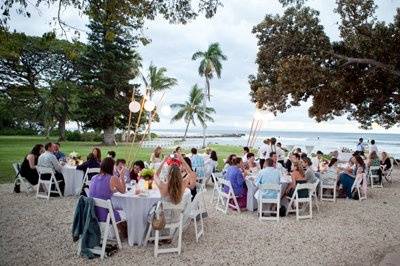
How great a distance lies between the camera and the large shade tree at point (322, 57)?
11880 mm

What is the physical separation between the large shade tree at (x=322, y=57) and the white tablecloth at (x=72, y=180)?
685cm

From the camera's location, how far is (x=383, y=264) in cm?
548

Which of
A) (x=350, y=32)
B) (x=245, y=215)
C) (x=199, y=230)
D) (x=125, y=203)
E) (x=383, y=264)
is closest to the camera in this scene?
(x=383, y=264)

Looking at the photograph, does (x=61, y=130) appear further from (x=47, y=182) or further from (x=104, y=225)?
(x=104, y=225)

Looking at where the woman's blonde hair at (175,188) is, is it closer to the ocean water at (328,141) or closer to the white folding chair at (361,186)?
the white folding chair at (361,186)

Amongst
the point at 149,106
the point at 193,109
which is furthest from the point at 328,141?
the point at 149,106

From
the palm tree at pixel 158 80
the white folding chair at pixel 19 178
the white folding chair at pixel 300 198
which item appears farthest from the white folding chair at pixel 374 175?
the palm tree at pixel 158 80

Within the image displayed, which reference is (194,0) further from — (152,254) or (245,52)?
(245,52)

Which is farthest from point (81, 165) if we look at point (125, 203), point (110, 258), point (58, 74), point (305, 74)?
point (58, 74)

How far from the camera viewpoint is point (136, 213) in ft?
20.5

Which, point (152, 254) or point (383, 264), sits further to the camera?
point (152, 254)

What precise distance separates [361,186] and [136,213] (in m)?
7.96

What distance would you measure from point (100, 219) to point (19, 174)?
6014mm

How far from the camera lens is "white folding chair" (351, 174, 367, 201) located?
35.7ft
